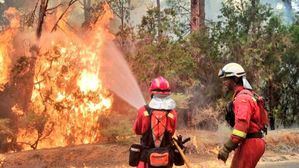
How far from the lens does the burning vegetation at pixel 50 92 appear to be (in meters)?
14.3

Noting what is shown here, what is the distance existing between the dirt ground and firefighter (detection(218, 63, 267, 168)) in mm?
6438

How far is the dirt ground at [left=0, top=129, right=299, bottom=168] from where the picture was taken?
1209 cm

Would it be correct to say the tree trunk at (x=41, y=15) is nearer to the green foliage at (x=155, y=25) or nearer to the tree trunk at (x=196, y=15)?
the green foliage at (x=155, y=25)

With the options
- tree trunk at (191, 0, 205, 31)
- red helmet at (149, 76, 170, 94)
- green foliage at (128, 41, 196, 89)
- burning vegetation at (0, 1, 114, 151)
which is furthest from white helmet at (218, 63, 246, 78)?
tree trunk at (191, 0, 205, 31)

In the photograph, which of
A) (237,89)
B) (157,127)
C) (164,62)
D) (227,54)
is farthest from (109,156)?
(237,89)

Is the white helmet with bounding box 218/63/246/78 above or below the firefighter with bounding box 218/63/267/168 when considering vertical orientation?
above

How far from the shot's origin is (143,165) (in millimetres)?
6402

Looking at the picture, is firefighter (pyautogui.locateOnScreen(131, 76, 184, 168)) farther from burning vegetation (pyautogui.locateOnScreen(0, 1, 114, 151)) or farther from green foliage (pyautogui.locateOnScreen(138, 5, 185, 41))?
green foliage (pyautogui.locateOnScreen(138, 5, 185, 41))

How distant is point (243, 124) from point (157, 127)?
112cm

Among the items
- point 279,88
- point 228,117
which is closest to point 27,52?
point 279,88

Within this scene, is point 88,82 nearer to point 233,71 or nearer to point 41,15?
point 41,15

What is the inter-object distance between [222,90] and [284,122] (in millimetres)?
3516

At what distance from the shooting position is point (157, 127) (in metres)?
6.27

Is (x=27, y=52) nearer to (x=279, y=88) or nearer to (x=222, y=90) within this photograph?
(x=222, y=90)
